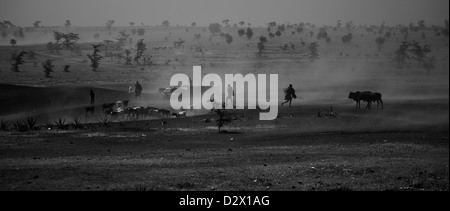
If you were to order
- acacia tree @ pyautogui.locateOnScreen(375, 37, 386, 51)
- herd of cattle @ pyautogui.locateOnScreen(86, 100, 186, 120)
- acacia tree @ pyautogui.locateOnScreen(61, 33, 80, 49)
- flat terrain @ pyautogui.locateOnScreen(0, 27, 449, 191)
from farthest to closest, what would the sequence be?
1. acacia tree @ pyautogui.locateOnScreen(375, 37, 386, 51)
2. acacia tree @ pyautogui.locateOnScreen(61, 33, 80, 49)
3. herd of cattle @ pyautogui.locateOnScreen(86, 100, 186, 120)
4. flat terrain @ pyautogui.locateOnScreen(0, 27, 449, 191)

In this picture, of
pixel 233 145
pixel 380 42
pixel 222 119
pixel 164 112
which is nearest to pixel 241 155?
pixel 233 145

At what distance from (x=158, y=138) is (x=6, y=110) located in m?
12.8

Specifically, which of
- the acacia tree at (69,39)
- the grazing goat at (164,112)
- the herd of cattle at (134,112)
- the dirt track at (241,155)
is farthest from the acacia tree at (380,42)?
the herd of cattle at (134,112)

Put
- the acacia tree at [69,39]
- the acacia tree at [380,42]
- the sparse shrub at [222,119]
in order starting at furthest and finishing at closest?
the acacia tree at [380,42], the acacia tree at [69,39], the sparse shrub at [222,119]

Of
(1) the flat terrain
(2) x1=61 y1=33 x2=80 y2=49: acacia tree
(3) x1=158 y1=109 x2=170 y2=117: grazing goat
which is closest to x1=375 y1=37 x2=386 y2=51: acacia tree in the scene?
(1) the flat terrain

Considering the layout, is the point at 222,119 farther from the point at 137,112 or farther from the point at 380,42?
the point at 380,42

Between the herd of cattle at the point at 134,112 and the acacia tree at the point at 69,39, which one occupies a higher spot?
the acacia tree at the point at 69,39

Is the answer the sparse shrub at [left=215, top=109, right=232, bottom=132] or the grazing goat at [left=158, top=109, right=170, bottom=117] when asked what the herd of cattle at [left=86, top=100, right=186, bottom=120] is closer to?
the grazing goat at [left=158, top=109, right=170, bottom=117]

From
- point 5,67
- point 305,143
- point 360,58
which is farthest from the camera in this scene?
point 360,58

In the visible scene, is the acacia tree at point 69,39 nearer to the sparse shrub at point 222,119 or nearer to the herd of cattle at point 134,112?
the herd of cattle at point 134,112

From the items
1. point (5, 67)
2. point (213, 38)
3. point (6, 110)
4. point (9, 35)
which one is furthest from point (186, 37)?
point (6, 110)

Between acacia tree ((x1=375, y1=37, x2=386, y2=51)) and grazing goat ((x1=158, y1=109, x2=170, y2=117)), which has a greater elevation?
acacia tree ((x1=375, y1=37, x2=386, y2=51))
